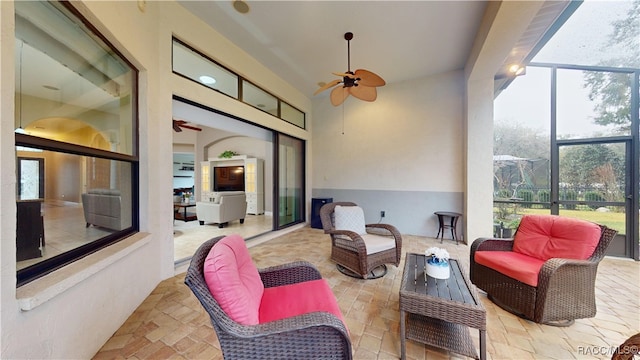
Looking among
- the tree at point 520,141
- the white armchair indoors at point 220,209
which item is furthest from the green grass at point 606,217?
the white armchair indoors at point 220,209

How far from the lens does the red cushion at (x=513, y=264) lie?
182 cm

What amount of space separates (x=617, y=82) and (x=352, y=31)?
3969 millimetres

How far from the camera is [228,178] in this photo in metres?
7.97

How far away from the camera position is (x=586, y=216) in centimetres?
339

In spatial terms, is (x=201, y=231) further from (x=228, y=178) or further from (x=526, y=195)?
(x=526, y=195)

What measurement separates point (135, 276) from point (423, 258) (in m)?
2.82

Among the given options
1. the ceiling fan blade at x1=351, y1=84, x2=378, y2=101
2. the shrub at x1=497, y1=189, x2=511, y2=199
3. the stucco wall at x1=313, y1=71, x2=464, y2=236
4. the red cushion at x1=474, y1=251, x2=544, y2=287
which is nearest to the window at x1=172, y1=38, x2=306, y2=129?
the stucco wall at x1=313, y1=71, x2=464, y2=236

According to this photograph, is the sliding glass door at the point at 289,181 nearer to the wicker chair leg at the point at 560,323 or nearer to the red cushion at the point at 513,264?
the red cushion at the point at 513,264

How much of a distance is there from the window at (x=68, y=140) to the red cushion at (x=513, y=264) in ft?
11.3

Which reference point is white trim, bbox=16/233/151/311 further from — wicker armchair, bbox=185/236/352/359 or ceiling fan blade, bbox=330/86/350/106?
ceiling fan blade, bbox=330/86/350/106

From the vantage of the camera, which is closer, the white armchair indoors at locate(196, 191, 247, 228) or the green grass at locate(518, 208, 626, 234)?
the green grass at locate(518, 208, 626, 234)

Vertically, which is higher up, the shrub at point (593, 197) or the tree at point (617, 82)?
the tree at point (617, 82)

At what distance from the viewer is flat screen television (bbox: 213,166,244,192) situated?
25.6 feet

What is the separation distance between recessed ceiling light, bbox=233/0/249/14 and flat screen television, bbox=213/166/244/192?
5623mm
